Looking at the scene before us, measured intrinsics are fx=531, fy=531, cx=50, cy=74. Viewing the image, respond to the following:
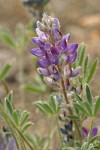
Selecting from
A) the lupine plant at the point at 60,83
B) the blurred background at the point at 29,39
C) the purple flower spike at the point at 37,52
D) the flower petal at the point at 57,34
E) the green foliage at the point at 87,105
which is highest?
the blurred background at the point at 29,39

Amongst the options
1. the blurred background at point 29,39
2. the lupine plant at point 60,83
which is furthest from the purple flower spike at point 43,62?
the blurred background at point 29,39

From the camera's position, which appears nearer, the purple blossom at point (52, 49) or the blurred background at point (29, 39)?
the purple blossom at point (52, 49)

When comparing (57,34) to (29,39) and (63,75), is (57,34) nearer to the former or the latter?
(63,75)

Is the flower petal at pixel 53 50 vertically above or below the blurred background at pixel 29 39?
below

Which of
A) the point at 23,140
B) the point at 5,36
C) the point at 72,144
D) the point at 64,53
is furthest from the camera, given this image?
the point at 5,36

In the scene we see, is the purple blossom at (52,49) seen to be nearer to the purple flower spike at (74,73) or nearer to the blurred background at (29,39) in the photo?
the purple flower spike at (74,73)

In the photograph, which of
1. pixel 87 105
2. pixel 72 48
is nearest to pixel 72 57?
pixel 72 48

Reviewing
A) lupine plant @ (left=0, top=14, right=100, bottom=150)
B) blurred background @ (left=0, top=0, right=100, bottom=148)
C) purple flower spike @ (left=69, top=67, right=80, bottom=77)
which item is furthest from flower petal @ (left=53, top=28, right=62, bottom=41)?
blurred background @ (left=0, top=0, right=100, bottom=148)

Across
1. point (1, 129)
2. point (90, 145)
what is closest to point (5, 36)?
point (1, 129)

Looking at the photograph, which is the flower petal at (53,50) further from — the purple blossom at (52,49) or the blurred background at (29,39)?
the blurred background at (29,39)

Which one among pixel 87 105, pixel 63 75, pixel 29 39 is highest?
pixel 29 39

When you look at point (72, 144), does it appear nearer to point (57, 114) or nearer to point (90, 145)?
point (57, 114)
